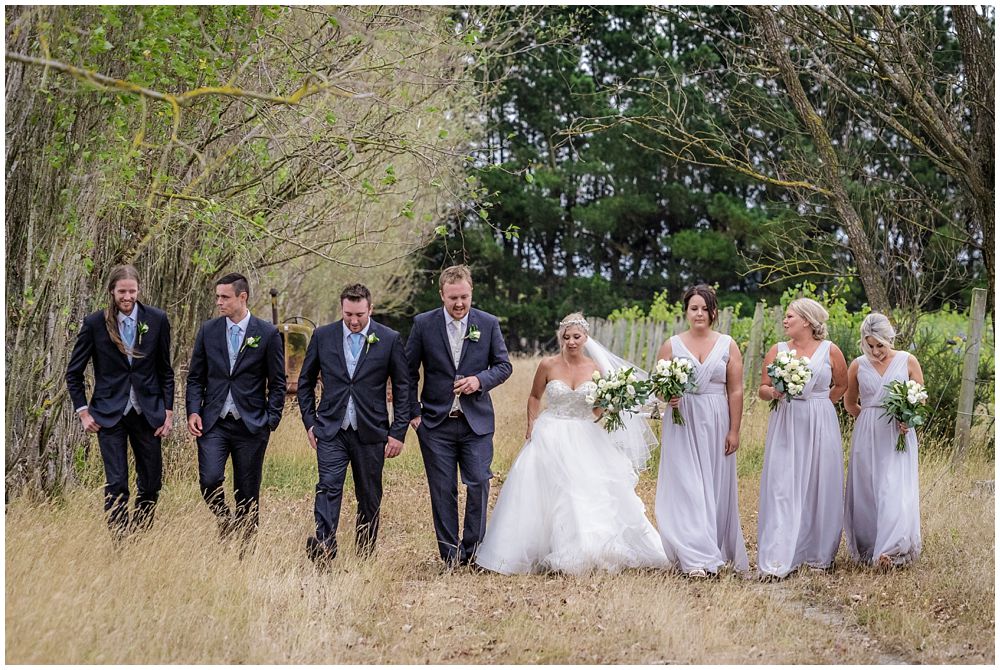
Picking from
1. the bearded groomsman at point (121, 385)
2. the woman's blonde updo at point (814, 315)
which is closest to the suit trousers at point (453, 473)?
the bearded groomsman at point (121, 385)

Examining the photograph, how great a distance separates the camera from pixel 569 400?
7629mm

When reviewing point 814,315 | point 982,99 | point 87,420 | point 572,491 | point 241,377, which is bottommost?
point 572,491

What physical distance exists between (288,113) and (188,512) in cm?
336

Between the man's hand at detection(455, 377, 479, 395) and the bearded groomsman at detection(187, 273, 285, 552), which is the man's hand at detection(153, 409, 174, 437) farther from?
the man's hand at detection(455, 377, 479, 395)

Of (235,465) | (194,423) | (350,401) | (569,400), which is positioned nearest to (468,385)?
(350,401)

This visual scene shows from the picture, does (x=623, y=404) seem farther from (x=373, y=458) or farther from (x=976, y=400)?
(x=976, y=400)

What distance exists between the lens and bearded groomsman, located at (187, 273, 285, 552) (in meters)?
6.93

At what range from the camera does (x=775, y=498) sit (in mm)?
7359

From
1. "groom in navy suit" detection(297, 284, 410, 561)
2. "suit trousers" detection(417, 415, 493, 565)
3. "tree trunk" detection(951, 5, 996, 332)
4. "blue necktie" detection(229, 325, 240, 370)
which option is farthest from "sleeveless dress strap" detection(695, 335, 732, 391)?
"blue necktie" detection(229, 325, 240, 370)

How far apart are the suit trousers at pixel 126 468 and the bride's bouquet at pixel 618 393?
9.49 ft

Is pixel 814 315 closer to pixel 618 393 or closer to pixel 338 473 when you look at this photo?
pixel 618 393

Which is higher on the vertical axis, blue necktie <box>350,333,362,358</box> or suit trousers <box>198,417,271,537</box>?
blue necktie <box>350,333,362,358</box>

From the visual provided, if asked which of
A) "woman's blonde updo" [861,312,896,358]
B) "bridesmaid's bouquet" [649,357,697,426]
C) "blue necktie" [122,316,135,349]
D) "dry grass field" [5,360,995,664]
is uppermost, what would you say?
"blue necktie" [122,316,135,349]

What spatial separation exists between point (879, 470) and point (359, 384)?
352cm
